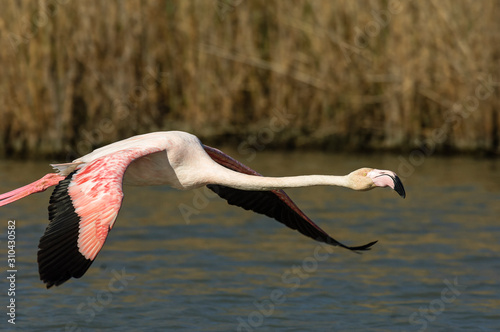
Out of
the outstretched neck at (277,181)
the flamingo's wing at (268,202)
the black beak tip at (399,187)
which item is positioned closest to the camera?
the black beak tip at (399,187)

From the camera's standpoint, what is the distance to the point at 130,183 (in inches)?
315

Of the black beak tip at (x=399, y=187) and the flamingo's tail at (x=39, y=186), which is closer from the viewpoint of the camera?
the black beak tip at (x=399, y=187)

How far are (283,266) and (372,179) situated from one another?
324cm

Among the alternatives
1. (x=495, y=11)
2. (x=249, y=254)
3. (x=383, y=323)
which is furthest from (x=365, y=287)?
(x=495, y=11)

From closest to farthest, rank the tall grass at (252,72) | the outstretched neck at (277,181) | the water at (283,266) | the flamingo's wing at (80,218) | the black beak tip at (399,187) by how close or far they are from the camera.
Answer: the flamingo's wing at (80,218)
the black beak tip at (399,187)
the outstretched neck at (277,181)
the water at (283,266)
the tall grass at (252,72)

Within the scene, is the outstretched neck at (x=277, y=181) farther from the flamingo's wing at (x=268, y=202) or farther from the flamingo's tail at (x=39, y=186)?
the flamingo's tail at (x=39, y=186)

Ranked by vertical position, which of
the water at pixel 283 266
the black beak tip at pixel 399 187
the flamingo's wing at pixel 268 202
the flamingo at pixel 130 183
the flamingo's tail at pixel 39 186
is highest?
the black beak tip at pixel 399 187

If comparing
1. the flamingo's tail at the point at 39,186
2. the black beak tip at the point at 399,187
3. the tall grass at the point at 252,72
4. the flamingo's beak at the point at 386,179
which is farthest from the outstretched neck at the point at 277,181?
the tall grass at the point at 252,72

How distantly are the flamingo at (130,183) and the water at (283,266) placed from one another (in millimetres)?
986

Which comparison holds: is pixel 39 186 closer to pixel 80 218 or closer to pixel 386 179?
pixel 80 218

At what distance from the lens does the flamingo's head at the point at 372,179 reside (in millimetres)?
6706

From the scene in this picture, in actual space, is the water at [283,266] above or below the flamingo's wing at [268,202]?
below

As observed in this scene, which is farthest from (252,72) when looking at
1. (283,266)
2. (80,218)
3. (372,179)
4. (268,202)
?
(80,218)

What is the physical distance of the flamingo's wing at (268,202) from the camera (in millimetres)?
8047
